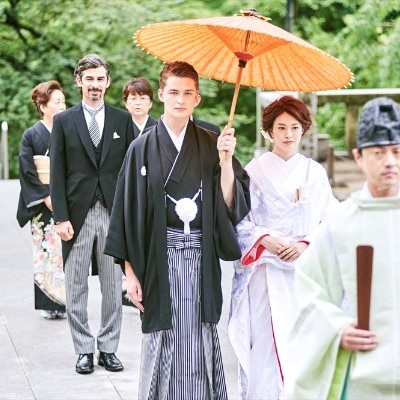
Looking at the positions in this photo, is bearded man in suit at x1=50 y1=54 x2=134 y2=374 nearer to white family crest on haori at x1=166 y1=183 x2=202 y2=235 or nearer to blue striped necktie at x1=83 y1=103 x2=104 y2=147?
blue striped necktie at x1=83 y1=103 x2=104 y2=147

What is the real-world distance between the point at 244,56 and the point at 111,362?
2275 mm

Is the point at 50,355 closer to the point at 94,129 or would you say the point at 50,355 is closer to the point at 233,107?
the point at 94,129

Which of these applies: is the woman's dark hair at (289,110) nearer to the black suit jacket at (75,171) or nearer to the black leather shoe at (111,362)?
the black suit jacket at (75,171)

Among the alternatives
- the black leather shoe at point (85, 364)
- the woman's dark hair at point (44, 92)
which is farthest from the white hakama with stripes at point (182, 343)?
the woman's dark hair at point (44, 92)

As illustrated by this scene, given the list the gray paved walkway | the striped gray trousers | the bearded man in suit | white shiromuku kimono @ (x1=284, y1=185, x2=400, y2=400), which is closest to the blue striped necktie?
the bearded man in suit

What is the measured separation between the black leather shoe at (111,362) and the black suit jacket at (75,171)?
2.18 ft

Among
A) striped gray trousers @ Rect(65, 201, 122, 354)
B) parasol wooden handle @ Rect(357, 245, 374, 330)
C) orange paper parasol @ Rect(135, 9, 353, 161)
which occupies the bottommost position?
striped gray trousers @ Rect(65, 201, 122, 354)

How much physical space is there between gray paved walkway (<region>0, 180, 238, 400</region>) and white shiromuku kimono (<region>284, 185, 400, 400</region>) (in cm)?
260

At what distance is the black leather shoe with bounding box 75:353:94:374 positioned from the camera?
6.23 metres

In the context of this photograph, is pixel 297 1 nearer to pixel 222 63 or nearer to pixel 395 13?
pixel 395 13

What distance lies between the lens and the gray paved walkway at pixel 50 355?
5.89m

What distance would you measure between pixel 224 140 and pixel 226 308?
3.48 m

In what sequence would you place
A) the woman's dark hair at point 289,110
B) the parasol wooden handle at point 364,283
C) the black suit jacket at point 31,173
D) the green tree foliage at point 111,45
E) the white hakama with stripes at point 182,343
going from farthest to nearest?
1. the green tree foliage at point 111,45
2. the black suit jacket at point 31,173
3. the woman's dark hair at point 289,110
4. the white hakama with stripes at point 182,343
5. the parasol wooden handle at point 364,283

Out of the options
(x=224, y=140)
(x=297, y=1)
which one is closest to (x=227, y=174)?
(x=224, y=140)
